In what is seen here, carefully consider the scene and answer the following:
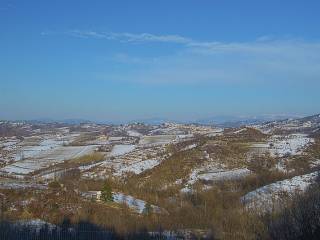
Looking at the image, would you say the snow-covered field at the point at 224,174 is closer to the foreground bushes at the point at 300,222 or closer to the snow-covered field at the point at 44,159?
the snow-covered field at the point at 44,159

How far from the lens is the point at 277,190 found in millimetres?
65750

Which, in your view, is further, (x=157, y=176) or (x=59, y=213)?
(x=157, y=176)

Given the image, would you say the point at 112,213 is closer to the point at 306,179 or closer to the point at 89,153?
the point at 306,179

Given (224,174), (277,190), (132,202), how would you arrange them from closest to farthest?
(277,190), (132,202), (224,174)

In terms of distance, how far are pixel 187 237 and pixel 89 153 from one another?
9668 cm

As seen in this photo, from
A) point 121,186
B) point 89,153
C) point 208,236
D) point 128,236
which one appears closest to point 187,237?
point 208,236

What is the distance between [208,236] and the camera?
134 ft

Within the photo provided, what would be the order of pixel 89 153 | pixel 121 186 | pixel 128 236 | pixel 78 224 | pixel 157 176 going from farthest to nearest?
pixel 89 153, pixel 157 176, pixel 121 186, pixel 78 224, pixel 128 236

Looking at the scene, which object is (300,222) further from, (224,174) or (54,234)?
(224,174)

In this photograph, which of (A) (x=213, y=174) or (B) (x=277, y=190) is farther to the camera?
(A) (x=213, y=174)

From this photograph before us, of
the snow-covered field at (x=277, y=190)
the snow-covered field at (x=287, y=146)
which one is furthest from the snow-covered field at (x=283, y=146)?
the snow-covered field at (x=277, y=190)

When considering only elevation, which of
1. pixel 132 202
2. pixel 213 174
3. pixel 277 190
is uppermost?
pixel 277 190

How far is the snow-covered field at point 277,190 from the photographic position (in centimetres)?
6012

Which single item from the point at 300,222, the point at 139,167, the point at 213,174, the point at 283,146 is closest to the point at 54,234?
the point at 300,222
